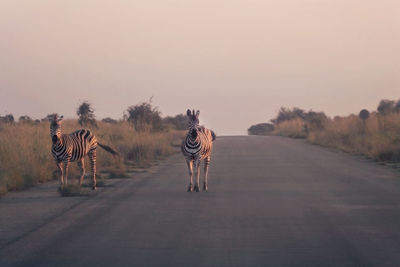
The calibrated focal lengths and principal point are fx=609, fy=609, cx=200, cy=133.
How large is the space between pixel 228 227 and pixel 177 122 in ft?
213

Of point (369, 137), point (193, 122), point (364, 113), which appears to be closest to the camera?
point (193, 122)

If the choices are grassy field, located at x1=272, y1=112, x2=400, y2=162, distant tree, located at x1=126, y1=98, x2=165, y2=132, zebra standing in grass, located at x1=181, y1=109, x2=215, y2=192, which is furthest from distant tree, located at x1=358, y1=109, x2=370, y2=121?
zebra standing in grass, located at x1=181, y1=109, x2=215, y2=192

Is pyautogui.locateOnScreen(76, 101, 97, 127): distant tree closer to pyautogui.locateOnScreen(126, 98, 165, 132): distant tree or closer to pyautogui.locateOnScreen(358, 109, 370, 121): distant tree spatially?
pyautogui.locateOnScreen(126, 98, 165, 132): distant tree

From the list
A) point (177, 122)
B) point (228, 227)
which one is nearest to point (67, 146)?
point (228, 227)

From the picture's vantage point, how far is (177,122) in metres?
75.6

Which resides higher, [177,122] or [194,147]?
[177,122]

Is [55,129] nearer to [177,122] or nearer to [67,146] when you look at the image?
[67,146]

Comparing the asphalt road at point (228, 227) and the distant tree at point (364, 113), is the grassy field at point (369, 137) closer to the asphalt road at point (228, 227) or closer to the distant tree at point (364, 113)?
the distant tree at point (364, 113)

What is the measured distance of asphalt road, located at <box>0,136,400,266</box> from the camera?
848 cm

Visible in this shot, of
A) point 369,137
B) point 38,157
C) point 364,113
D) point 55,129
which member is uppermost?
point 364,113

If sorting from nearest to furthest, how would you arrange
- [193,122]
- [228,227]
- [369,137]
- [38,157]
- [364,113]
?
[228,227], [193,122], [38,157], [369,137], [364,113]

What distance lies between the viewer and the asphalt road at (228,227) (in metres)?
8.48

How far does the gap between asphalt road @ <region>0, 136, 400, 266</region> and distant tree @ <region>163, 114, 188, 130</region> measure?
4994 cm

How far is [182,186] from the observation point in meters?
17.5
